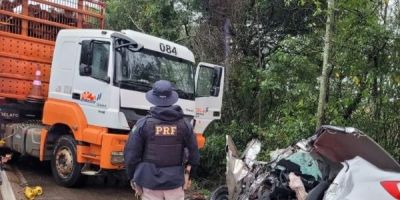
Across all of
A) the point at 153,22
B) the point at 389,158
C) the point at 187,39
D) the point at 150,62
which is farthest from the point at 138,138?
the point at 153,22

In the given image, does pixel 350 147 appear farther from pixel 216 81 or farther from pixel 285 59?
pixel 285 59

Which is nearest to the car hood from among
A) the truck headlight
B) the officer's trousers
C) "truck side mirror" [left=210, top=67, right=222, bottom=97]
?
the officer's trousers

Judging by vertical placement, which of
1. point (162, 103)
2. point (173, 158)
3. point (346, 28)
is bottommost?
point (173, 158)

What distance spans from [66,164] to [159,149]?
4048mm

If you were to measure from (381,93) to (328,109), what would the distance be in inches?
37.6

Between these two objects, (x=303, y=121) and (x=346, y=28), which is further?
(x=303, y=121)

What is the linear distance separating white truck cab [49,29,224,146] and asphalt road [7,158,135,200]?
117 cm

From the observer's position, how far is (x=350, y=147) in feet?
14.3

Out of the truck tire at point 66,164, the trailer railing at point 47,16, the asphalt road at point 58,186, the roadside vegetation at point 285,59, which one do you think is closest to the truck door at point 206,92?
the roadside vegetation at point 285,59

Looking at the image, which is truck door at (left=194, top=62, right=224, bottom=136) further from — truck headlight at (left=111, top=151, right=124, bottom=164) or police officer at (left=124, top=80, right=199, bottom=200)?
police officer at (left=124, top=80, right=199, bottom=200)

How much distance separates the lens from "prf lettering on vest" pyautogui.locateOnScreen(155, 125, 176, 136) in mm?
4547

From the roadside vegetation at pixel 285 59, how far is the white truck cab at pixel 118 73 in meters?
1.65

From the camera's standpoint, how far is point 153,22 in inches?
544

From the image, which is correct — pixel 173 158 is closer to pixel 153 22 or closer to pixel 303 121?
pixel 303 121
